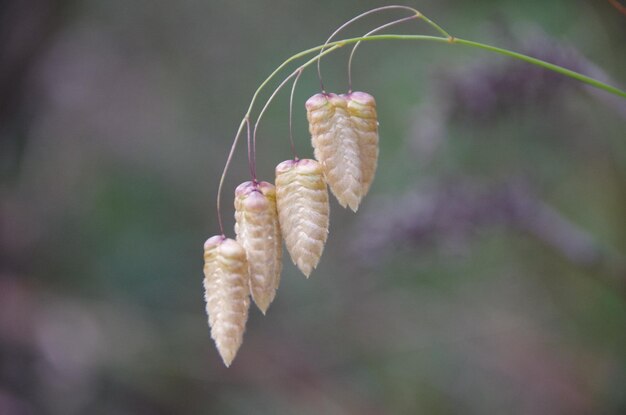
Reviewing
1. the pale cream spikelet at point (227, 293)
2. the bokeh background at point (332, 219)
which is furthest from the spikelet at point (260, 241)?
the bokeh background at point (332, 219)

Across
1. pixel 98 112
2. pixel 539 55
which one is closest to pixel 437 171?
pixel 539 55

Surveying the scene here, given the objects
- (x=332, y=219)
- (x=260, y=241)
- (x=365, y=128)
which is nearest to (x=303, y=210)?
(x=260, y=241)

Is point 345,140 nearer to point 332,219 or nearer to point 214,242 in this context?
point 214,242

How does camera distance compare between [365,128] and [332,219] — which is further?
[332,219]

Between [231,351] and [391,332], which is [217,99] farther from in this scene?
[231,351]

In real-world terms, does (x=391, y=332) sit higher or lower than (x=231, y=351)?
higher

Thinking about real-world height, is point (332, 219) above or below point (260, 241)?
above
